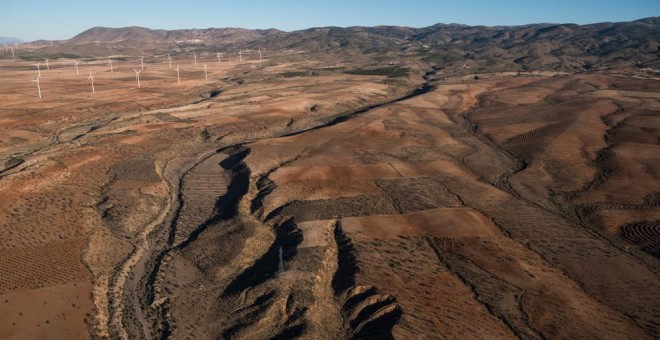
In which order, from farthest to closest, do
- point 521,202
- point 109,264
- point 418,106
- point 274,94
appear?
point 274,94 < point 418,106 < point 521,202 < point 109,264

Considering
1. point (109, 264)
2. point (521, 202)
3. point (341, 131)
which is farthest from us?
point (341, 131)

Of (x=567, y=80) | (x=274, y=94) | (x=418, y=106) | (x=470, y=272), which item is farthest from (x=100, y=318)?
(x=567, y=80)

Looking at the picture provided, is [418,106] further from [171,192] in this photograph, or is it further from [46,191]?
[46,191]

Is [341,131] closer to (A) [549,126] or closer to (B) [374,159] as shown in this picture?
(B) [374,159]

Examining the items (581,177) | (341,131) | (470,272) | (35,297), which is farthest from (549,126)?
(35,297)

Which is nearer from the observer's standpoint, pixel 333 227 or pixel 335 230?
pixel 335 230

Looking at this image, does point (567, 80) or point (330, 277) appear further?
point (567, 80)
